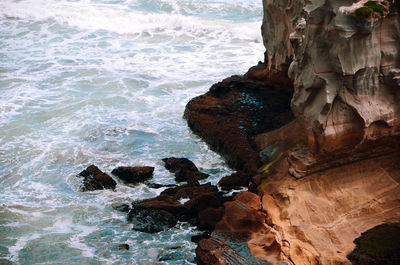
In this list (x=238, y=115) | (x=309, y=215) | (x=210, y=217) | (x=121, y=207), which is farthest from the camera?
(x=238, y=115)

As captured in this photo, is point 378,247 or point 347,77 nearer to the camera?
point 378,247

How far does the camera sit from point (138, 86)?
51.0 feet

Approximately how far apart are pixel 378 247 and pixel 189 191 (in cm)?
359

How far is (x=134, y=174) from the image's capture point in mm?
9703

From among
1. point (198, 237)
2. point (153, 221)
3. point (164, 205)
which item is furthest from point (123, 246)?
point (198, 237)

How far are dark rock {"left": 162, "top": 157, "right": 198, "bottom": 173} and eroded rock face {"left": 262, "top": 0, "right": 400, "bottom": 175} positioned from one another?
2.97m

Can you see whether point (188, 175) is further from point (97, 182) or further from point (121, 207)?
point (97, 182)

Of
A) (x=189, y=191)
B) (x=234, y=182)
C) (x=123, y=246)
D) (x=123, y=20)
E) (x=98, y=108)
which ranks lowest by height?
(x=123, y=246)

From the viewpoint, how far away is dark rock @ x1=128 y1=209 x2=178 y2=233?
8.12 m

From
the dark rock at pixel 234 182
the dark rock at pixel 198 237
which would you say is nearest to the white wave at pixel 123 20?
the dark rock at pixel 234 182

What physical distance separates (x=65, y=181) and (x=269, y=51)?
5.83 m

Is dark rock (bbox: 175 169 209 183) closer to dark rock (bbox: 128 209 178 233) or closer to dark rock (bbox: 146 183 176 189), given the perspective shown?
dark rock (bbox: 146 183 176 189)

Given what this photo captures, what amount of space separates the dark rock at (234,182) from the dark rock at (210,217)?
3.87 ft

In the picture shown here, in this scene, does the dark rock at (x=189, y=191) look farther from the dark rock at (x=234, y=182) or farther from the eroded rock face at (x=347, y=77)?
the eroded rock face at (x=347, y=77)
